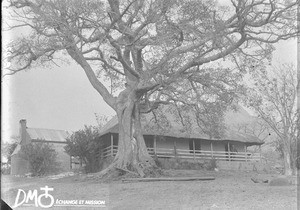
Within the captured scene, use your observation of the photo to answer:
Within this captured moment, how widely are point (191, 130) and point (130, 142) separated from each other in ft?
20.4

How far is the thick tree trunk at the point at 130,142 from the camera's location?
47.2 ft

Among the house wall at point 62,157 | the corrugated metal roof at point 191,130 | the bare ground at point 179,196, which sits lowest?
the bare ground at point 179,196

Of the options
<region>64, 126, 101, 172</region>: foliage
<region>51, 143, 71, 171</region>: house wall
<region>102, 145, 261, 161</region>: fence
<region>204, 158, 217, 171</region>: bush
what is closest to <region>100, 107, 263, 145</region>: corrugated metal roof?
<region>102, 145, 261, 161</region>: fence

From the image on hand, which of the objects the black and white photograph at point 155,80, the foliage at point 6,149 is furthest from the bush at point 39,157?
the foliage at point 6,149

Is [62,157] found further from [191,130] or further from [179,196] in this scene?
[179,196]

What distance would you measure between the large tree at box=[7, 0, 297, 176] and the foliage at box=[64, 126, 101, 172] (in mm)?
3108

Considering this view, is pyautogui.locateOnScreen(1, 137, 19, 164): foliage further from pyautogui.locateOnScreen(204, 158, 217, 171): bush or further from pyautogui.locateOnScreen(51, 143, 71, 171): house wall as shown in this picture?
pyautogui.locateOnScreen(204, 158, 217, 171): bush

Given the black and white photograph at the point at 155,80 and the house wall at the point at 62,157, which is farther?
the house wall at the point at 62,157

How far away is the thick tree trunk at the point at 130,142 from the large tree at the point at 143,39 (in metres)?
0.03

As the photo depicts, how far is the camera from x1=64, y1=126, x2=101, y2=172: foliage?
58.6 feet

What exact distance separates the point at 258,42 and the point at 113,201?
808 centimetres

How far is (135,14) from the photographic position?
12984 millimetres

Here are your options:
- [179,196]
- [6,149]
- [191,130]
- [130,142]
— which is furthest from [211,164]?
[6,149]

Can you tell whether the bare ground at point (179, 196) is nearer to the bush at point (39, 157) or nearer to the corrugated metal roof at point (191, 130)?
Answer: the bush at point (39, 157)
